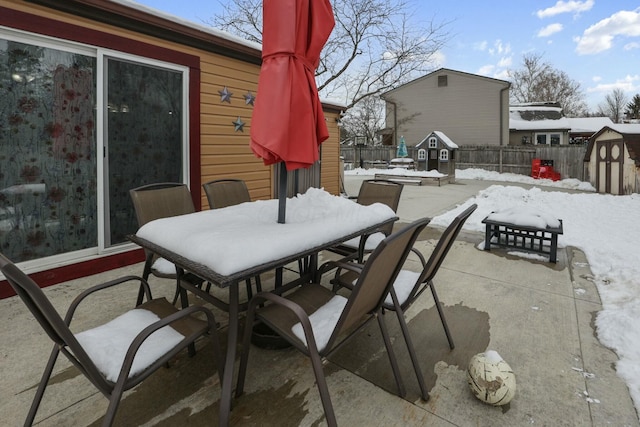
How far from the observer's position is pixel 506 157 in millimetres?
16016

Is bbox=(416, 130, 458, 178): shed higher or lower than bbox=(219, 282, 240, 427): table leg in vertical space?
higher

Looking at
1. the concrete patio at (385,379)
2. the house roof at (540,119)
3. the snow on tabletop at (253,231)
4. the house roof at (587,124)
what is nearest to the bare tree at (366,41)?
the house roof at (540,119)

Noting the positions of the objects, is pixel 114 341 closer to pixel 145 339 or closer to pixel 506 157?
pixel 145 339

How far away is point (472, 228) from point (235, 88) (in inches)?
167

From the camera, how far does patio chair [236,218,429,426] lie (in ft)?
4.50

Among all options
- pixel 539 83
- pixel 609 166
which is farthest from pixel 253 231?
pixel 539 83

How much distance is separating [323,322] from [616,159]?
1145 centimetres

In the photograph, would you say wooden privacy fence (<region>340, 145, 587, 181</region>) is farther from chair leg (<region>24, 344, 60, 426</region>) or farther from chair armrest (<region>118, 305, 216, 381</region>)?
chair leg (<region>24, 344, 60, 426</region>)

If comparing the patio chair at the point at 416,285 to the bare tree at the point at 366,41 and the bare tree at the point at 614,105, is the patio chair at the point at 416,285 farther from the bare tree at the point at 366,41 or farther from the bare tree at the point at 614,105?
the bare tree at the point at 614,105

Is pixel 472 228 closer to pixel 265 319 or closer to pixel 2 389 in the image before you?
pixel 265 319

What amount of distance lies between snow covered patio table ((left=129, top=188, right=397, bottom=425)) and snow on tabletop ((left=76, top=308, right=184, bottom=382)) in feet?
0.94

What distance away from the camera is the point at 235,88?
15.6 ft

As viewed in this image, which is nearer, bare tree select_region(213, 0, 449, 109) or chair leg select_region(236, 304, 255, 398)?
chair leg select_region(236, 304, 255, 398)

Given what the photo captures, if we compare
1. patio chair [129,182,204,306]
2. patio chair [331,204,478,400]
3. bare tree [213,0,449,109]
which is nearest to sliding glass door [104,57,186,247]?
patio chair [129,182,204,306]
